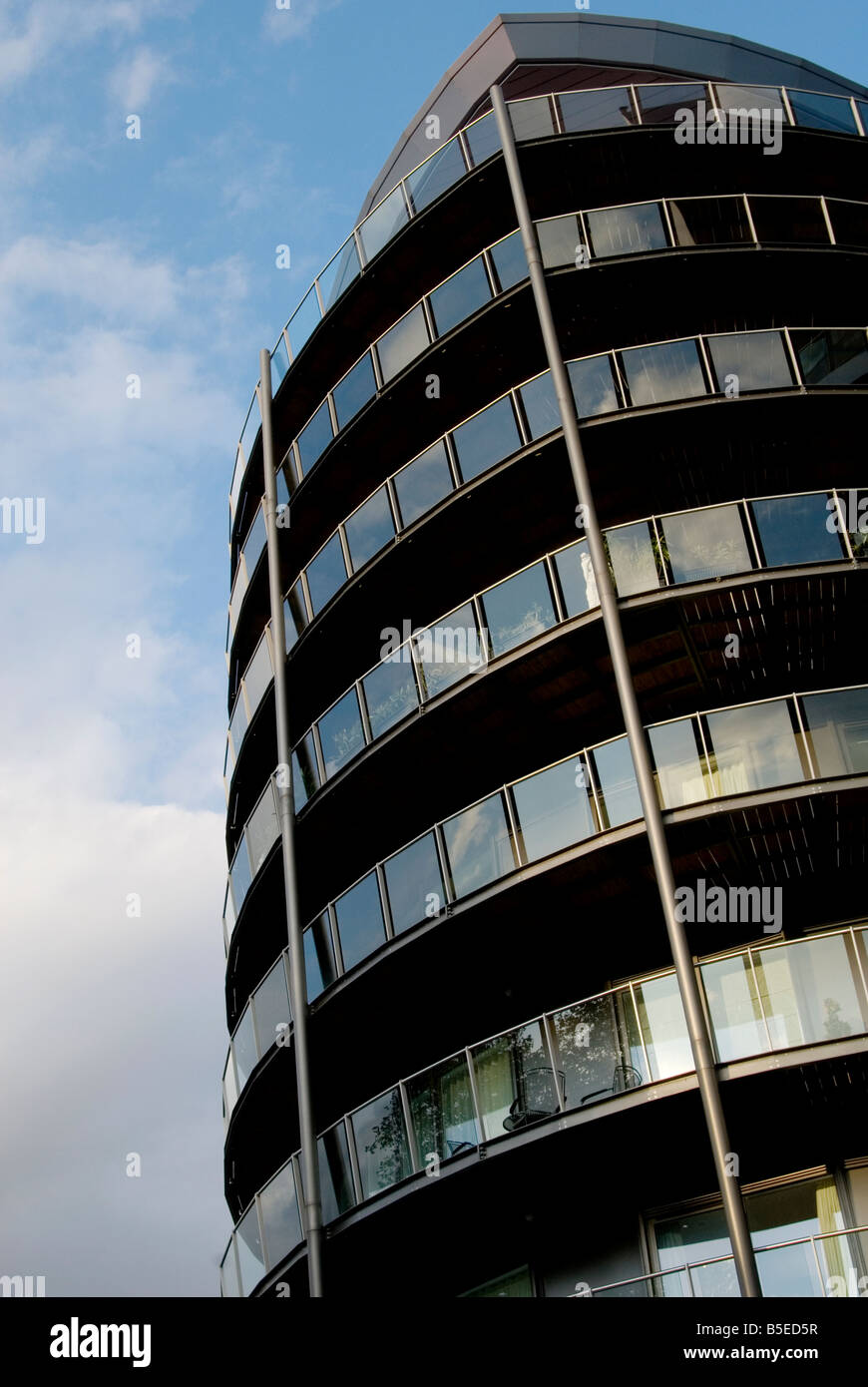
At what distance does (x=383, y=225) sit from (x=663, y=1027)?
13628 millimetres

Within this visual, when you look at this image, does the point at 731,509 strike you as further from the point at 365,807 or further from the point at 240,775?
the point at 240,775

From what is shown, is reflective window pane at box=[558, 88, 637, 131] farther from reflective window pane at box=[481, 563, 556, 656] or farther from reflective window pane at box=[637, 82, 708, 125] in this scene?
reflective window pane at box=[481, 563, 556, 656]

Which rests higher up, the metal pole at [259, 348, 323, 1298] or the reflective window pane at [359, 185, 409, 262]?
the reflective window pane at [359, 185, 409, 262]

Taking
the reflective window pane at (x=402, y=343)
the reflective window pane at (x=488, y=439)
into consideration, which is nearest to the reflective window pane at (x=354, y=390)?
the reflective window pane at (x=402, y=343)

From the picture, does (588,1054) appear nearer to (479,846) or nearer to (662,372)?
(479,846)

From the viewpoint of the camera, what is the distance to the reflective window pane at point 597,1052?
41.5 feet

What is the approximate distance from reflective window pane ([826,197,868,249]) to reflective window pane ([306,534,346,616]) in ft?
28.2

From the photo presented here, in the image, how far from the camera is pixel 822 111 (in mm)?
19922

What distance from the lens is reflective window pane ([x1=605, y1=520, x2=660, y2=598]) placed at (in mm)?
14594

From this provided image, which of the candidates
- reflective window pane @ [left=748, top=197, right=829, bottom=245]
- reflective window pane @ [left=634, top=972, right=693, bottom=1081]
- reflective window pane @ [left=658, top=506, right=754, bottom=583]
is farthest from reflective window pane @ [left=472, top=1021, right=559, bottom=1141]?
reflective window pane @ [left=748, top=197, right=829, bottom=245]

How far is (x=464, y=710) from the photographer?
15.9 m
